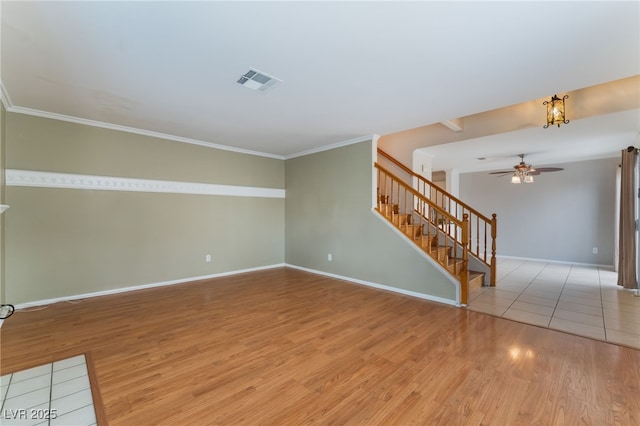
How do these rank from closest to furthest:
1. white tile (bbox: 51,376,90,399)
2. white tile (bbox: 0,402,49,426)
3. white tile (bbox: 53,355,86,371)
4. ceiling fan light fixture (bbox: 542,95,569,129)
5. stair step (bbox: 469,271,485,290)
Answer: white tile (bbox: 0,402,49,426) < white tile (bbox: 51,376,90,399) < white tile (bbox: 53,355,86,371) < ceiling fan light fixture (bbox: 542,95,569,129) < stair step (bbox: 469,271,485,290)

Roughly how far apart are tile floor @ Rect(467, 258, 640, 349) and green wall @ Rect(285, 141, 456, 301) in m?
0.80

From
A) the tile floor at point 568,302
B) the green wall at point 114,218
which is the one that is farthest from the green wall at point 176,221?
the tile floor at point 568,302

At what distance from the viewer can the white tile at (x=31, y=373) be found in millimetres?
1969

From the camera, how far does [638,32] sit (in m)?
1.88

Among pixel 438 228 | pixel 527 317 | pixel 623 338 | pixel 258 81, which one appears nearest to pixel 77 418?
pixel 258 81

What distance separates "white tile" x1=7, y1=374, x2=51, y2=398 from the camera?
71.6 inches

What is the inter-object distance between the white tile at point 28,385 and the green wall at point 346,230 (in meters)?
3.83

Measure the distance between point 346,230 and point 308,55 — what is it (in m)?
3.20

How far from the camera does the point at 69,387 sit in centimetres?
187

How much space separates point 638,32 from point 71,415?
4.53 metres

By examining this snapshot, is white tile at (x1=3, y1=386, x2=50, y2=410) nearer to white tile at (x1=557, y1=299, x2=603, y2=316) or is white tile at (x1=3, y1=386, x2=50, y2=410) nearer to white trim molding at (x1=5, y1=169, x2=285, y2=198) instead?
white trim molding at (x1=5, y1=169, x2=285, y2=198)

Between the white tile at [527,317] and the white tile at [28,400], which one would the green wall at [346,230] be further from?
the white tile at [28,400]

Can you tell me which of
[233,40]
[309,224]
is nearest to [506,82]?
[233,40]

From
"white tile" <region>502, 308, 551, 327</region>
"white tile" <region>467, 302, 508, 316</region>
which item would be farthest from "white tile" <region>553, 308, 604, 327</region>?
"white tile" <region>467, 302, 508, 316</region>
